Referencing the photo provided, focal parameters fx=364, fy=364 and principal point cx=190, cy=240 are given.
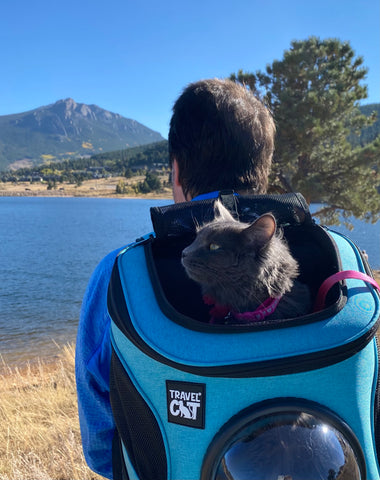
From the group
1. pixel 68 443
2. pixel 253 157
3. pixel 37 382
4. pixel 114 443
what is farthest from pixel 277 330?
pixel 37 382

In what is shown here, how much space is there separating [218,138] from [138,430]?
4.61 ft

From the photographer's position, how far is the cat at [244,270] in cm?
166

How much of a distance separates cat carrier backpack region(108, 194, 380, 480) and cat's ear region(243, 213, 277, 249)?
0.47 meters

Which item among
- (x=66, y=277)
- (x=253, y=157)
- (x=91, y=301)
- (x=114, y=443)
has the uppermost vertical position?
(x=253, y=157)

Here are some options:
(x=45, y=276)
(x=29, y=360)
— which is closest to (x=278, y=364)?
(x=29, y=360)

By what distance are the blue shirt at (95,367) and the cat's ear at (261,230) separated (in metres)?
0.66

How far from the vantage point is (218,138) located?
1919 millimetres

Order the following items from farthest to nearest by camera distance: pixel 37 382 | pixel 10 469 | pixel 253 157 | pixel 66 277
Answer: pixel 66 277 → pixel 37 382 → pixel 10 469 → pixel 253 157

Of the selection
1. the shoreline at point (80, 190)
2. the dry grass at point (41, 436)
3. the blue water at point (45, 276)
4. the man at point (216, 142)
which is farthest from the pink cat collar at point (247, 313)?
the shoreline at point (80, 190)

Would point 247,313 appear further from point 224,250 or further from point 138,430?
point 138,430

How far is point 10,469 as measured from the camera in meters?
3.35

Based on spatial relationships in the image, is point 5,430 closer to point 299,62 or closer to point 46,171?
point 299,62

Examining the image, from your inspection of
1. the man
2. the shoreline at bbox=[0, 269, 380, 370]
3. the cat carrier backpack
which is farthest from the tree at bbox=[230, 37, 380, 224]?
the cat carrier backpack

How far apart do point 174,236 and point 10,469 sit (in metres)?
3.10
